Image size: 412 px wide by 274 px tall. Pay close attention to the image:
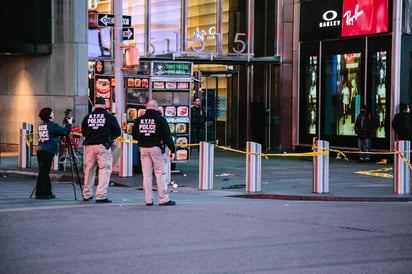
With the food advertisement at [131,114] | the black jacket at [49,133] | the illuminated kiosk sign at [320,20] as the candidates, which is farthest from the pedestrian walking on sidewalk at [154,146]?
the illuminated kiosk sign at [320,20]

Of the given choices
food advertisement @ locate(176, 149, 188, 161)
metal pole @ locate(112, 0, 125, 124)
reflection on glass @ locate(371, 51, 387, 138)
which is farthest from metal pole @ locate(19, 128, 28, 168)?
reflection on glass @ locate(371, 51, 387, 138)

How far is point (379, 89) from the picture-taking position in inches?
974

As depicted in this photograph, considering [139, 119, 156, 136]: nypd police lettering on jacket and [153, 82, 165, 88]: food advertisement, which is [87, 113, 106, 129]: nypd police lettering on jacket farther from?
[153, 82, 165, 88]: food advertisement

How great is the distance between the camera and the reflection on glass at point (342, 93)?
2584cm

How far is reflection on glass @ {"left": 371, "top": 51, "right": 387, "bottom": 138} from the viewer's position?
24547 millimetres

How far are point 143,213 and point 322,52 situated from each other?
16537 mm

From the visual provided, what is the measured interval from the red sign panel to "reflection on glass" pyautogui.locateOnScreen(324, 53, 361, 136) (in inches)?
35.4

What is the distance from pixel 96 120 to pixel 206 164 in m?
3.68

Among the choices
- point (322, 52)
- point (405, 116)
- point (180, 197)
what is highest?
point (322, 52)

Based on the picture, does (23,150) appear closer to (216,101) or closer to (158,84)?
(158,84)

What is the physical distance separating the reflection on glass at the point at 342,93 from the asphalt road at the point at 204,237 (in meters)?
12.0

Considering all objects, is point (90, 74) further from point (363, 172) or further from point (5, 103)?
point (363, 172)

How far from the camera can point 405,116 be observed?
22.8 metres

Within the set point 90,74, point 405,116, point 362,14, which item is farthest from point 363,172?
point 90,74
